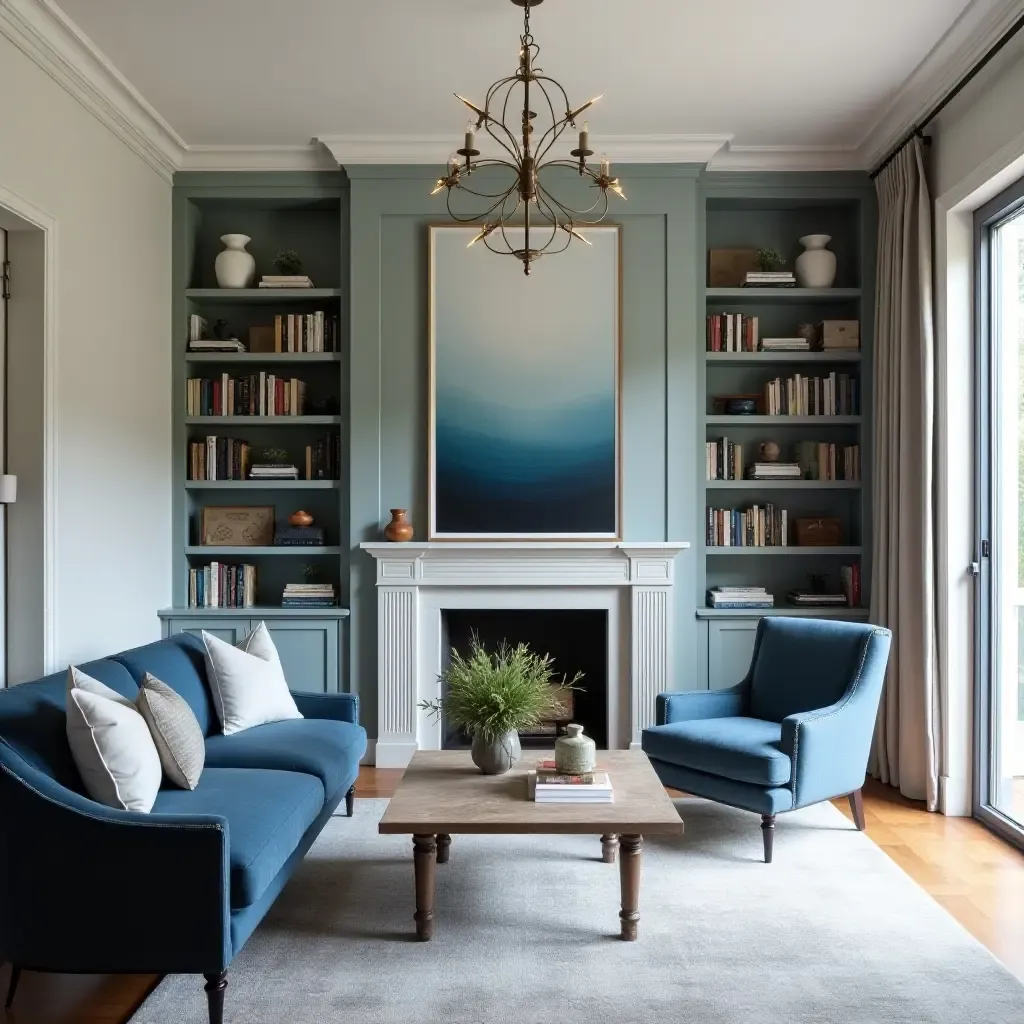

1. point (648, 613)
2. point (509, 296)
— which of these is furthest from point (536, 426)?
point (648, 613)

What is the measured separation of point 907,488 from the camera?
14.7ft

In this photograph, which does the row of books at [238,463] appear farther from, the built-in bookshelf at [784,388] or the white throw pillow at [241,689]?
the built-in bookshelf at [784,388]

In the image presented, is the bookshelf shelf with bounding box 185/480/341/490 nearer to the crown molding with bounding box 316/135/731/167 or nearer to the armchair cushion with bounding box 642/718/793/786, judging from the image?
the crown molding with bounding box 316/135/731/167

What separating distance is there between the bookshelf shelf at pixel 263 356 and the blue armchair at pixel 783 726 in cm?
248

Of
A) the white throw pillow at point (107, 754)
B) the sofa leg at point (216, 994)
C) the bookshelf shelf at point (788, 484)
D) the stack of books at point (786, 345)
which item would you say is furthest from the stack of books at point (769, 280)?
the sofa leg at point (216, 994)

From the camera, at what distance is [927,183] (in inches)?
177

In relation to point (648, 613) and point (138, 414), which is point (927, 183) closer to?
point (648, 613)

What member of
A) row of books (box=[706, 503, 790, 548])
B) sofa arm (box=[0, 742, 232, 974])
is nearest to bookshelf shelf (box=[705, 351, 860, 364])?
row of books (box=[706, 503, 790, 548])

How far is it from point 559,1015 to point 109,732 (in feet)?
4.62

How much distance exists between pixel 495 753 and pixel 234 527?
259 cm

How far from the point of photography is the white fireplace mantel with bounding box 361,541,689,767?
4980 mm

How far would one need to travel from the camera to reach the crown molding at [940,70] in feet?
11.7

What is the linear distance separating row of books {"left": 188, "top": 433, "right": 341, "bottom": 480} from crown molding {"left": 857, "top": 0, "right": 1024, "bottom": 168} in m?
3.15

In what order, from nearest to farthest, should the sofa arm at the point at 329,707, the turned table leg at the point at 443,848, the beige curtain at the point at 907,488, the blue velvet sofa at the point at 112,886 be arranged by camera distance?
the blue velvet sofa at the point at 112,886 → the turned table leg at the point at 443,848 → the sofa arm at the point at 329,707 → the beige curtain at the point at 907,488
